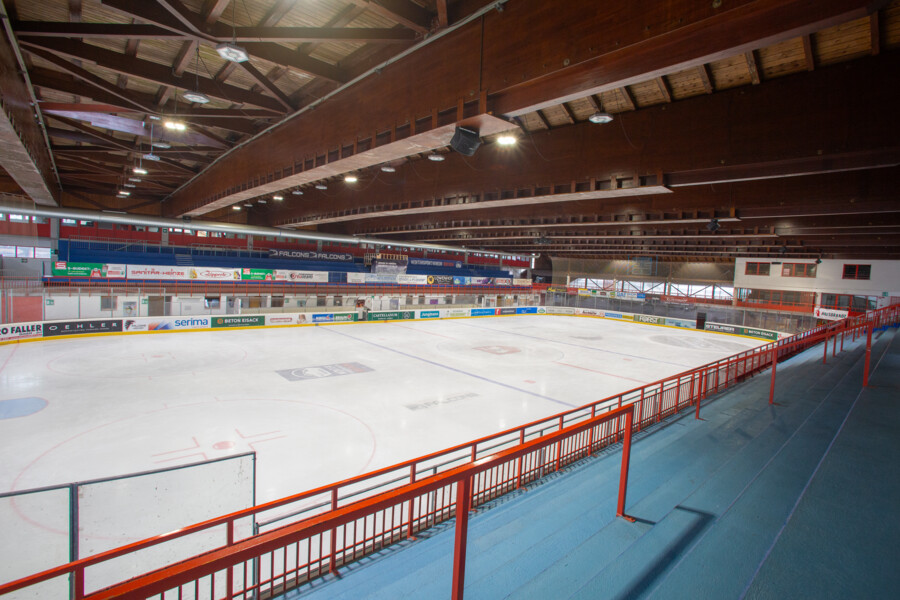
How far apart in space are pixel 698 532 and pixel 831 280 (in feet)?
141

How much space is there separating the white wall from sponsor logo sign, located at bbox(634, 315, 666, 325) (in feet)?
36.5

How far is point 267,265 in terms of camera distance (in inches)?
1598

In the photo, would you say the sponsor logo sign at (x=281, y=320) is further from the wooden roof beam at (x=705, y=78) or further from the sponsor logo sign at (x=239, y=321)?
the wooden roof beam at (x=705, y=78)

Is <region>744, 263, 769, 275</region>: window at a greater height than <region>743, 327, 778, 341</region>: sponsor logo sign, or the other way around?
<region>744, 263, 769, 275</region>: window

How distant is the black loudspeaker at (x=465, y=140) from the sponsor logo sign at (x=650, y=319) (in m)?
34.5

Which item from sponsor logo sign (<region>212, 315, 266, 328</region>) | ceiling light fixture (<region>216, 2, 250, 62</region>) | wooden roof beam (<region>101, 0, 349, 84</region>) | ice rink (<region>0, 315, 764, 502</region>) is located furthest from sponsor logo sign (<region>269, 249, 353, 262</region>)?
ceiling light fixture (<region>216, 2, 250, 62</region>)

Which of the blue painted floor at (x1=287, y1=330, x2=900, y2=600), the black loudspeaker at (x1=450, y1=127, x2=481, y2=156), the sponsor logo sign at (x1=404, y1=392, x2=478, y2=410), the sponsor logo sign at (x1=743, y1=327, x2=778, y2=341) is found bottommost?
the sponsor logo sign at (x1=404, y1=392, x2=478, y2=410)

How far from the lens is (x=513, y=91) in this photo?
584 centimetres

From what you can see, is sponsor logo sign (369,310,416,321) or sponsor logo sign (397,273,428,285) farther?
sponsor logo sign (397,273,428,285)

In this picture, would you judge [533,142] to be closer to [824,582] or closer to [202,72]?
[202,72]

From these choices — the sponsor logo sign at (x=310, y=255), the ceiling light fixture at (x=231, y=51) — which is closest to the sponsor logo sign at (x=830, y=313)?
the ceiling light fixture at (x=231, y=51)

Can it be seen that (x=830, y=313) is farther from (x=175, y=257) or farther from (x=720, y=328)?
(x=175, y=257)

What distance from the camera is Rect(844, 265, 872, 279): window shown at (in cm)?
3266

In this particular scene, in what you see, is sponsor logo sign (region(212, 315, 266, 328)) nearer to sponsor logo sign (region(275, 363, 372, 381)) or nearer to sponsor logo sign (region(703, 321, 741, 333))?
sponsor logo sign (region(275, 363, 372, 381))
